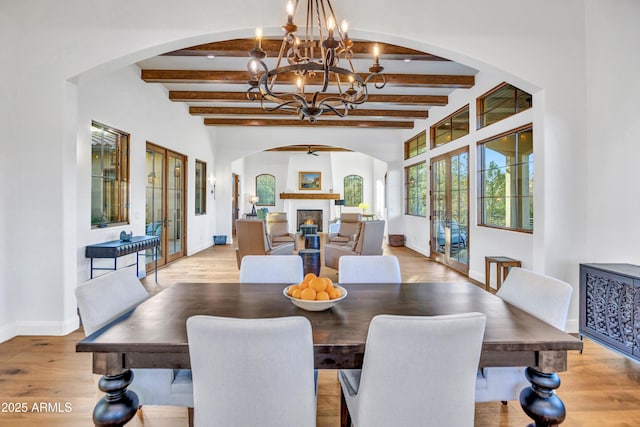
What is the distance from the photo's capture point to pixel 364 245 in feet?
16.0

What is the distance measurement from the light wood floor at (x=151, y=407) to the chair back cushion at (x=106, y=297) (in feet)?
2.45

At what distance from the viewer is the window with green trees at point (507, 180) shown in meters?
3.98

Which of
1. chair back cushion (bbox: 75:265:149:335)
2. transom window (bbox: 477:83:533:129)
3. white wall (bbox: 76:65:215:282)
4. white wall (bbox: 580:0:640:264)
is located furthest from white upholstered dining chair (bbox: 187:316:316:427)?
transom window (bbox: 477:83:533:129)

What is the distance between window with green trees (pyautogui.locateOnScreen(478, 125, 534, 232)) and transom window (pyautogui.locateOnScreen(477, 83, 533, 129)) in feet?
0.90

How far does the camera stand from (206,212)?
8.49 metres

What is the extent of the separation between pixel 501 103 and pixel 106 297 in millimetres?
4924

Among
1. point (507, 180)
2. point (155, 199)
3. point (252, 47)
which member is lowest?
point (155, 199)

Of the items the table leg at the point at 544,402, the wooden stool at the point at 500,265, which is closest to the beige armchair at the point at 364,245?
the wooden stool at the point at 500,265

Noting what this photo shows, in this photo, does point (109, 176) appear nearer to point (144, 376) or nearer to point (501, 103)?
point (144, 376)

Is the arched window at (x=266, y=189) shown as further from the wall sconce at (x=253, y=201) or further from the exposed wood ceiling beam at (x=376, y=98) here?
the exposed wood ceiling beam at (x=376, y=98)

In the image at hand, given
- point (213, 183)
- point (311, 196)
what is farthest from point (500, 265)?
point (311, 196)

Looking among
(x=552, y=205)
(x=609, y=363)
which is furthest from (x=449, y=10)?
(x=609, y=363)

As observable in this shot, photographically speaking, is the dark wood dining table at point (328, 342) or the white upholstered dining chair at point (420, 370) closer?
the white upholstered dining chair at point (420, 370)

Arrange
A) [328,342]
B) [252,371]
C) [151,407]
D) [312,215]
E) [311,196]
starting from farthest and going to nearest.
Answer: [312,215]
[311,196]
[151,407]
[328,342]
[252,371]
